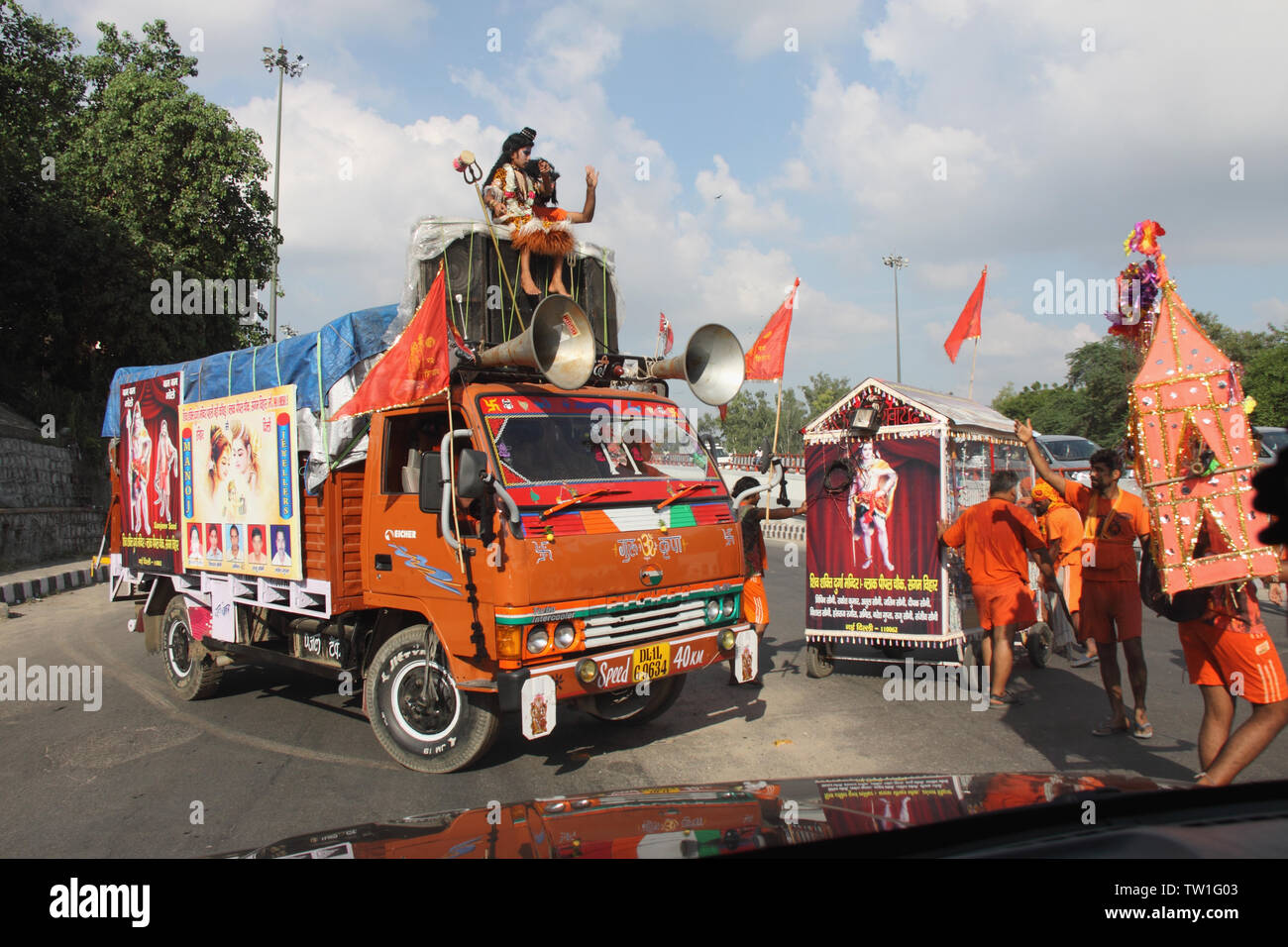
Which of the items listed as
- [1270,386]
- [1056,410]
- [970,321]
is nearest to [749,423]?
[1056,410]

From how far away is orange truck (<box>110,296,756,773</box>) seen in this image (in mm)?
5055

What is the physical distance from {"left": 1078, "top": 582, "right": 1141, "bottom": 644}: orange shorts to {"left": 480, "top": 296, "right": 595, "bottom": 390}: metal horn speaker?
3673 millimetres

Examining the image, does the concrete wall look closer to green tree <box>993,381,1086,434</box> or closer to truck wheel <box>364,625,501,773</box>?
truck wheel <box>364,625,501,773</box>

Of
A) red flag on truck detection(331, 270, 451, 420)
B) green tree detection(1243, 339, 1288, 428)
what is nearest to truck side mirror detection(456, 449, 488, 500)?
red flag on truck detection(331, 270, 451, 420)

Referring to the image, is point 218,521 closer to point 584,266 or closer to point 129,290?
point 584,266

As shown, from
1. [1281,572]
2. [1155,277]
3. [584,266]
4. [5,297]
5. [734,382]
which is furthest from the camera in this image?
[5,297]

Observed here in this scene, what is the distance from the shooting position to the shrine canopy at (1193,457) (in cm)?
389

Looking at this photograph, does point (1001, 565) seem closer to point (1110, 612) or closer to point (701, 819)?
point (1110, 612)

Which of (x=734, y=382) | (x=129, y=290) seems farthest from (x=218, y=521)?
(x=129, y=290)

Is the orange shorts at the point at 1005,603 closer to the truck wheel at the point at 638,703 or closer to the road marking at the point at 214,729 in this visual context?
the truck wheel at the point at 638,703

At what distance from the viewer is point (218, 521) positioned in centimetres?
724

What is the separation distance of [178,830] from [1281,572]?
5562 millimetres

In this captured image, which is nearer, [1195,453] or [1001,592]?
[1195,453]

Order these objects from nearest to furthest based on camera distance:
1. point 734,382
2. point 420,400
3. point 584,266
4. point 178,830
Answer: point 178,830 → point 420,400 → point 734,382 → point 584,266
